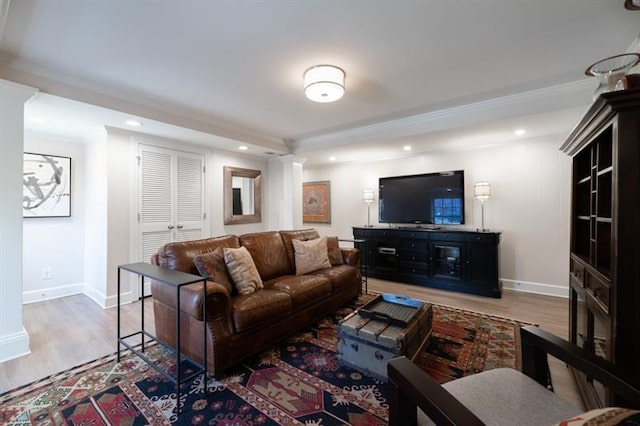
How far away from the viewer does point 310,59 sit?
7.40 feet

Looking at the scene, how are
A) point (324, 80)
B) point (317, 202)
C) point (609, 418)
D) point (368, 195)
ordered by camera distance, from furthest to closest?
point (317, 202) → point (368, 195) → point (324, 80) → point (609, 418)

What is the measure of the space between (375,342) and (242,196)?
394cm

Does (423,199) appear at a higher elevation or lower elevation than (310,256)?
higher

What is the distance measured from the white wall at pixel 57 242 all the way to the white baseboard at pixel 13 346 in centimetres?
178

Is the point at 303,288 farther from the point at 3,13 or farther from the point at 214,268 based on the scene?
the point at 3,13

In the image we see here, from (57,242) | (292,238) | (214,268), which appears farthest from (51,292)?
(292,238)

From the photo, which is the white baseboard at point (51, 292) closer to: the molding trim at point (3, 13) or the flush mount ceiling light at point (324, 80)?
the molding trim at point (3, 13)

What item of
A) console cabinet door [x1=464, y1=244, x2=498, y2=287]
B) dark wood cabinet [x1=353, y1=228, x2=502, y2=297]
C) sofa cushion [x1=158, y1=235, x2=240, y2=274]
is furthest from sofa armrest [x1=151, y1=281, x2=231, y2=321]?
console cabinet door [x1=464, y1=244, x2=498, y2=287]

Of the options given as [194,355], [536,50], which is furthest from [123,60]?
[536,50]

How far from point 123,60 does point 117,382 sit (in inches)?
96.9

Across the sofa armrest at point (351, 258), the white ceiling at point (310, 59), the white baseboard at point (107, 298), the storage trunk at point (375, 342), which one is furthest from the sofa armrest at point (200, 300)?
the white baseboard at point (107, 298)

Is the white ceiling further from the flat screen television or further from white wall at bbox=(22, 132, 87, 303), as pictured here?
the flat screen television

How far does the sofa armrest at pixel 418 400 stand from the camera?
2.69ft

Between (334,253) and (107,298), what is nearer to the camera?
(107,298)
